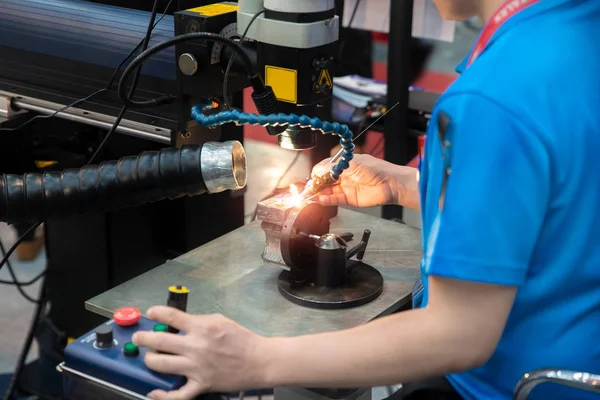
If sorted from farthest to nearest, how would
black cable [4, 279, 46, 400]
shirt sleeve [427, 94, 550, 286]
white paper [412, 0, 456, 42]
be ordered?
white paper [412, 0, 456, 42] → black cable [4, 279, 46, 400] → shirt sleeve [427, 94, 550, 286]

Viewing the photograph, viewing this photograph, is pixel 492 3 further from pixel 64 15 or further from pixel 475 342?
pixel 64 15

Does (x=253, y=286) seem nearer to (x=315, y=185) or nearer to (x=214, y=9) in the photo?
(x=315, y=185)

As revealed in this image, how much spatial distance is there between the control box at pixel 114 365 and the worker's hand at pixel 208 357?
17 mm

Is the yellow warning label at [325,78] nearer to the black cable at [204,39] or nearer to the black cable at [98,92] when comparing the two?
the black cable at [204,39]

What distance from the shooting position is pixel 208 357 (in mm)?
959

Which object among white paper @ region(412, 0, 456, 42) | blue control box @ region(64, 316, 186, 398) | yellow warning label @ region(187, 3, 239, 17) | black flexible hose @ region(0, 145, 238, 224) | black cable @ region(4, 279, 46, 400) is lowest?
black cable @ region(4, 279, 46, 400)

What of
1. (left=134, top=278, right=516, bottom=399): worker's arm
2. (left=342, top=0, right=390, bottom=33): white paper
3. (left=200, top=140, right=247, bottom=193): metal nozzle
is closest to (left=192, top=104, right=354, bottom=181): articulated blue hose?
(left=200, top=140, right=247, bottom=193): metal nozzle

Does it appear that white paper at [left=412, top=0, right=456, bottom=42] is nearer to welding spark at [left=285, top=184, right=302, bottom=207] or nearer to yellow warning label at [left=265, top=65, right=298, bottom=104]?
welding spark at [left=285, top=184, right=302, bottom=207]

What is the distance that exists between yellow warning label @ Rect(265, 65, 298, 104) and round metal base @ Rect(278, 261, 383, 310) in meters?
0.30

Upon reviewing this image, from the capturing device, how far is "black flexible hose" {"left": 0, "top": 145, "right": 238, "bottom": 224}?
44.6 inches

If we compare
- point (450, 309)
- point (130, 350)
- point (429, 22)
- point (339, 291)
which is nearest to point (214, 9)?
point (339, 291)

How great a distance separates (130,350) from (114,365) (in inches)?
1.0

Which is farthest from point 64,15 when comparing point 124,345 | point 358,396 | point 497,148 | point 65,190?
point 497,148

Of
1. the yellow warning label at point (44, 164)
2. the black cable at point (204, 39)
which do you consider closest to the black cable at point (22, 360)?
the yellow warning label at point (44, 164)
